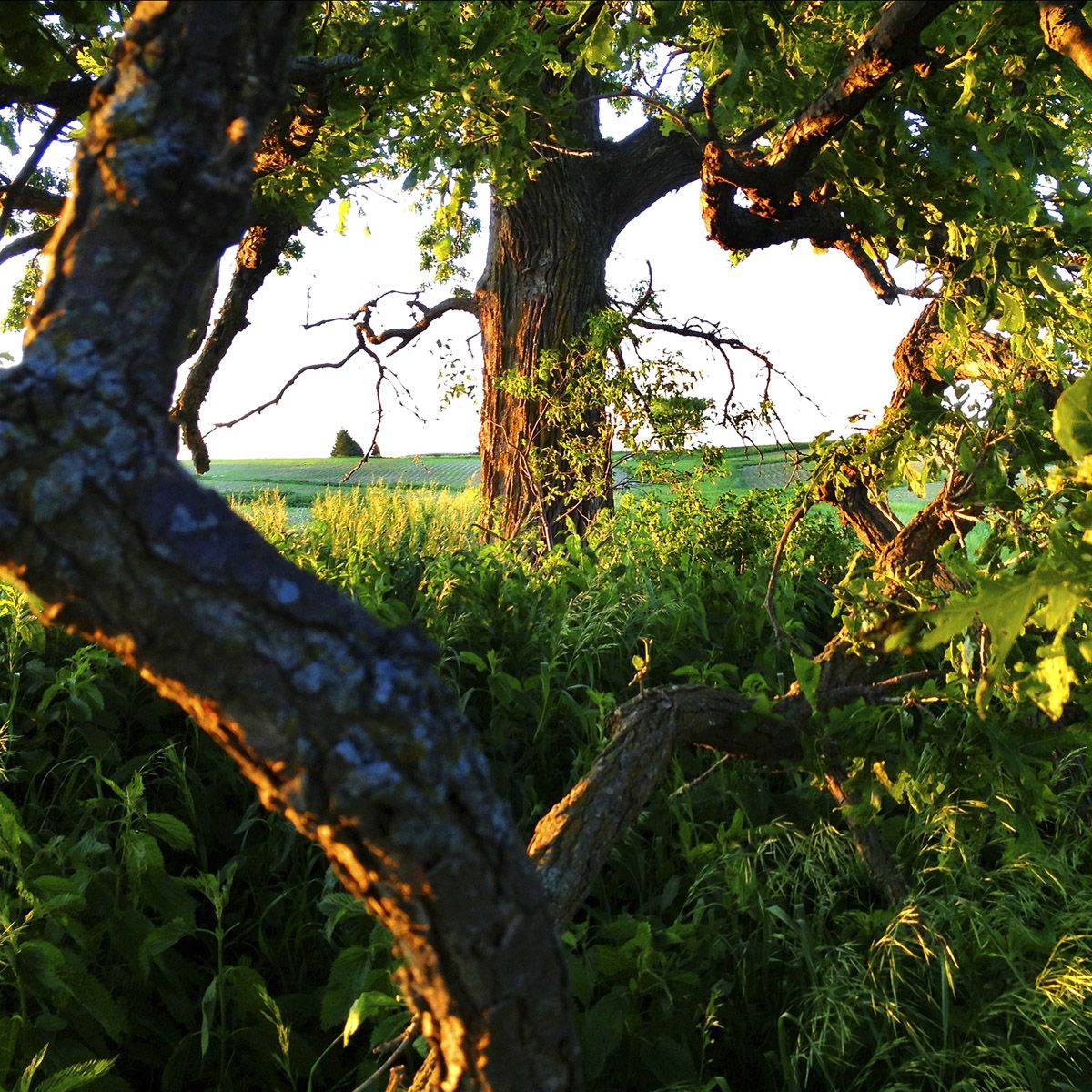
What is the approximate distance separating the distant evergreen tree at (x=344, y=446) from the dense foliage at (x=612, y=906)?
3494 cm

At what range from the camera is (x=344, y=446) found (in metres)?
39.7

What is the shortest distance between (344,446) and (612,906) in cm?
3679

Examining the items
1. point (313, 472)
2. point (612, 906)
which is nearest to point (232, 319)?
point (612, 906)

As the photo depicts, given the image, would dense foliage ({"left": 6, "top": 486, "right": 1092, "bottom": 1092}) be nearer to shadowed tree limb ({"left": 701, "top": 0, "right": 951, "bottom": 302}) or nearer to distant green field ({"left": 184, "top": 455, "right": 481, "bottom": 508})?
shadowed tree limb ({"left": 701, "top": 0, "right": 951, "bottom": 302})

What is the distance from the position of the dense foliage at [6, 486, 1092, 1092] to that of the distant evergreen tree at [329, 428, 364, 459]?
115ft

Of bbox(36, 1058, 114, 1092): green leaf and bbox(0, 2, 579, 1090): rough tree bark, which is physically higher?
bbox(0, 2, 579, 1090): rough tree bark

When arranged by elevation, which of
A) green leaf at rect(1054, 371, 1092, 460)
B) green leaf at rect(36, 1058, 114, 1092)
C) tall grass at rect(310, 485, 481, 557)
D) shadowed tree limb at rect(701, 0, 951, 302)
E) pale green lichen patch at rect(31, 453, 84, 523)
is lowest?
green leaf at rect(36, 1058, 114, 1092)

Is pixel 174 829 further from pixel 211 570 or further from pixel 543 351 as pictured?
pixel 543 351

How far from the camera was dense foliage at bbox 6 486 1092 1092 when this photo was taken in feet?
10.2

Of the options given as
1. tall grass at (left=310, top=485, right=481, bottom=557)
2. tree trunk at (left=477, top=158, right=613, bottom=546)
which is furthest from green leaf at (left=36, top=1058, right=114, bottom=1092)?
tree trunk at (left=477, top=158, right=613, bottom=546)

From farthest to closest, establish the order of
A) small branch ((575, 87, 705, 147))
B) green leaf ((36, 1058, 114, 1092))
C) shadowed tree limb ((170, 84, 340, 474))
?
shadowed tree limb ((170, 84, 340, 474)), small branch ((575, 87, 705, 147)), green leaf ((36, 1058, 114, 1092))

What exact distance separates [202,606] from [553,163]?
820 centimetres

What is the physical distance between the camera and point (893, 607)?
3.63 m

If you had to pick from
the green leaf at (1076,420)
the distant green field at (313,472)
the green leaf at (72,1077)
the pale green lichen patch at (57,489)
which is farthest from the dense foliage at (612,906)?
the distant green field at (313,472)
